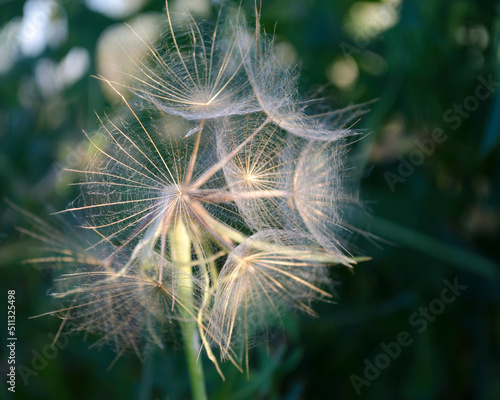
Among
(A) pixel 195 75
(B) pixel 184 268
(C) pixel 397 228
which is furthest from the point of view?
(C) pixel 397 228

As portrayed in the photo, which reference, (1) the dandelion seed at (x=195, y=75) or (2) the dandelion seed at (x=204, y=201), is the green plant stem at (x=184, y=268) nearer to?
(2) the dandelion seed at (x=204, y=201)

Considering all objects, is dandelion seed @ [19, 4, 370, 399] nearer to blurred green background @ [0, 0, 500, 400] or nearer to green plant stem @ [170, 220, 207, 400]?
green plant stem @ [170, 220, 207, 400]

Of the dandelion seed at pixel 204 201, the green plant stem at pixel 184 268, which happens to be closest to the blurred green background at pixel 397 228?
the dandelion seed at pixel 204 201

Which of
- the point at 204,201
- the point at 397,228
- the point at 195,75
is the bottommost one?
the point at 204,201

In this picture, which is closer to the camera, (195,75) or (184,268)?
(184,268)

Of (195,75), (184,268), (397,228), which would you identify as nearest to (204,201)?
(184,268)

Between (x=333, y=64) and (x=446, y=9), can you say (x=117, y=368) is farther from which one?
(x=446, y=9)

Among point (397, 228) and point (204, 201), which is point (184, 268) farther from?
point (397, 228)

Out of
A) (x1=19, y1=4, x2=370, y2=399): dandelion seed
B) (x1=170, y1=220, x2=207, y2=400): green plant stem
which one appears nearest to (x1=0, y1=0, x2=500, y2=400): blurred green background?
(x1=19, y1=4, x2=370, y2=399): dandelion seed
